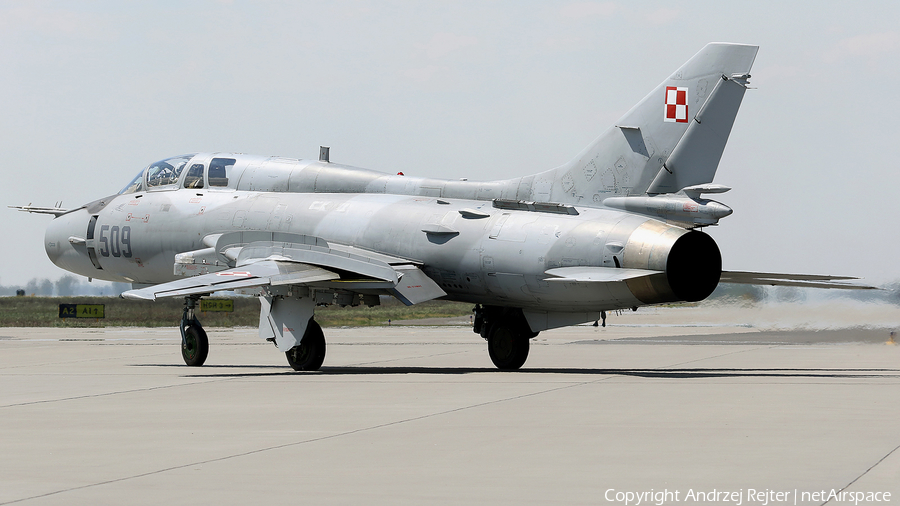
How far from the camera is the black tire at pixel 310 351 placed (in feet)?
65.2

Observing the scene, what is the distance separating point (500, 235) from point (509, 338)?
2326mm

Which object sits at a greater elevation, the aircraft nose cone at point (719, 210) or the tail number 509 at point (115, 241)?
the aircraft nose cone at point (719, 210)

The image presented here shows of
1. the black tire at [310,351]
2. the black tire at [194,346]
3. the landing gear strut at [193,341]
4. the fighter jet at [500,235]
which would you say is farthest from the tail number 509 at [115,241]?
the black tire at [310,351]

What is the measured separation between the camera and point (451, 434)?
10.6 metres

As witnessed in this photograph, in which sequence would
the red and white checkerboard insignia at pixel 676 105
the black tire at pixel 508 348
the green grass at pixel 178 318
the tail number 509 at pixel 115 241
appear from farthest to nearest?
1. the green grass at pixel 178 318
2. the tail number 509 at pixel 115 241
3. the black tire at pixel 508 348
4. the red and white checkerboard insignia at pixel 676 105

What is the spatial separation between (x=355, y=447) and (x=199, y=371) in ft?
36.0

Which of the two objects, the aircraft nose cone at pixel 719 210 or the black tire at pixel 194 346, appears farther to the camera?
the black tire at pixel 194 346

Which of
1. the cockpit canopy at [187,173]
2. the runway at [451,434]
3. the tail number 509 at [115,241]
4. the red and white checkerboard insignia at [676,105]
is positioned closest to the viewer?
the runway at [451,434]

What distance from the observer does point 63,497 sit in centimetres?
739

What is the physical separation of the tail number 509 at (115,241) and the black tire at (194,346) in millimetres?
3233

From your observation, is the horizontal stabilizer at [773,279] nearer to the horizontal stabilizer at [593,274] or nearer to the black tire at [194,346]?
the horizontal stabilizer at [593,274]

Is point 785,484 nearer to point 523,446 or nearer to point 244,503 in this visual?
point 523,446

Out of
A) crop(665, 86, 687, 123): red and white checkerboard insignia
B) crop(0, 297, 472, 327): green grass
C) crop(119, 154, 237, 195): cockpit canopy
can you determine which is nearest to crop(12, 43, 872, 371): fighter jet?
crop(665, 86, 687, 123): red and white checkerboard insignia

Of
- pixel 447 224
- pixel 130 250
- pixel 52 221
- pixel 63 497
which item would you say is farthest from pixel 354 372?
pixel 63 497
